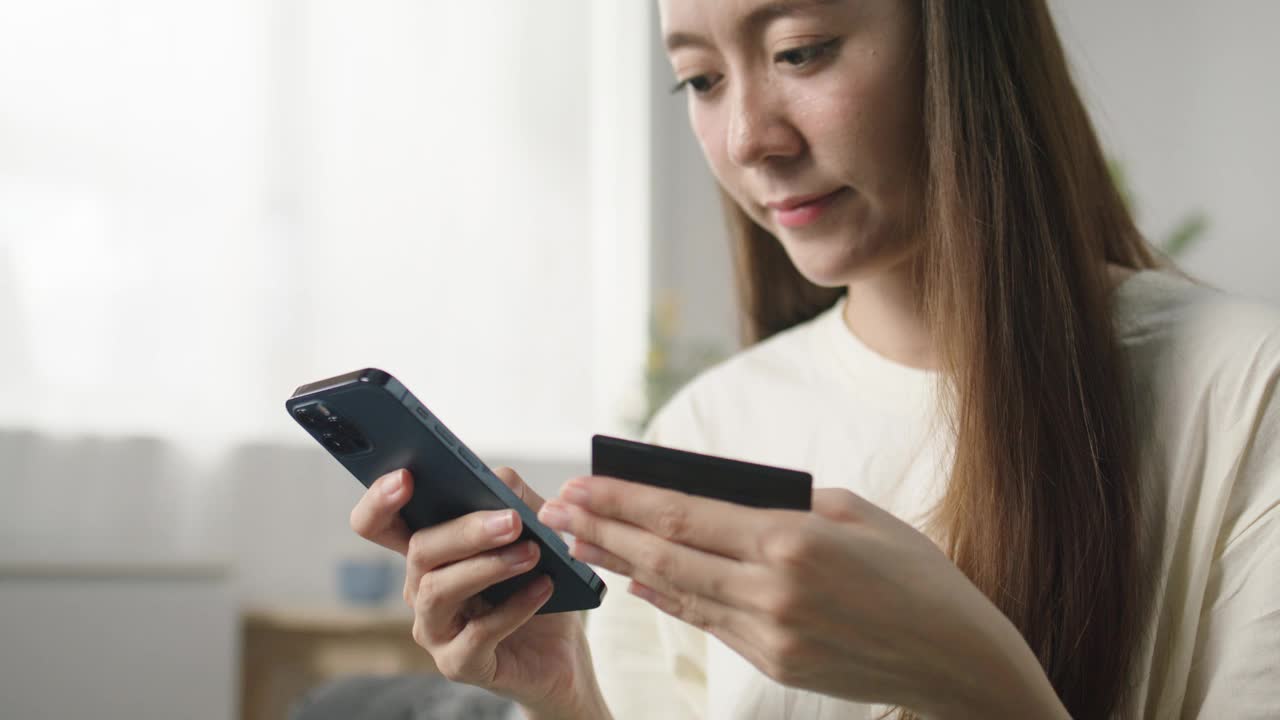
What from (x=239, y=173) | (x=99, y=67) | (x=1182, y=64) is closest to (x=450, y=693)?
(x=239, y=173)

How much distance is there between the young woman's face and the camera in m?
0.84

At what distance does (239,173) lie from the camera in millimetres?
2787

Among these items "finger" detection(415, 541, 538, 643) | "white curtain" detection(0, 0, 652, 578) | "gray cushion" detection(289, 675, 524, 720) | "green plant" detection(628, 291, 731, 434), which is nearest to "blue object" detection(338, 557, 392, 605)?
"white curtain" detection(0, 0, 652, 578)

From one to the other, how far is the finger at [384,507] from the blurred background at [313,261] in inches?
67.4

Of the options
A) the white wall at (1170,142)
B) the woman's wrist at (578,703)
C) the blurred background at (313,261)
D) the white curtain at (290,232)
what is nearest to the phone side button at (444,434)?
the woman's wrist at (578,703)

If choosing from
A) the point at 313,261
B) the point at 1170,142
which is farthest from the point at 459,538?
the point at 1170,142

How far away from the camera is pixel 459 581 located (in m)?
0.73

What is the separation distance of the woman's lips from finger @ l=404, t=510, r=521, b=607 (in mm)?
393

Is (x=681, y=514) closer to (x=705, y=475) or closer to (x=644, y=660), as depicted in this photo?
(x=705, y=475)

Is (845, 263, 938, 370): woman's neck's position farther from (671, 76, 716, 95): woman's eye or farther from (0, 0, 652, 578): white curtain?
(0, 0, 652, 578): white curtain

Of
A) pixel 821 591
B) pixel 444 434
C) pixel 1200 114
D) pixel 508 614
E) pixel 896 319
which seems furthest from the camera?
pixel 1200 114

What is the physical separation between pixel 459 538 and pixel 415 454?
0.07 meters

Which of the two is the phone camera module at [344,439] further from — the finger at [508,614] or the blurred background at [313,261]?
the blurred background at [313,261]

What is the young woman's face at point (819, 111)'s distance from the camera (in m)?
0.84
